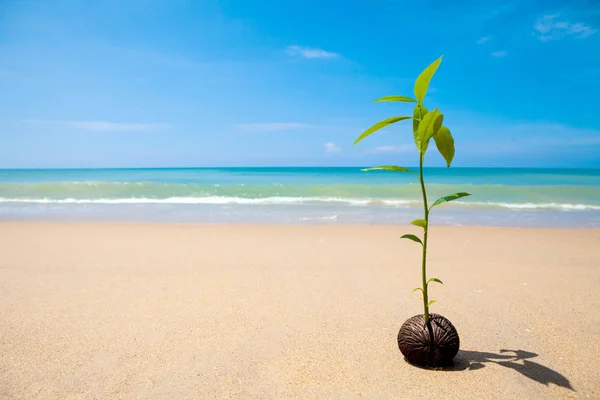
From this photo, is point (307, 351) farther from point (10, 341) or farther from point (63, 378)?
point (10, 341)

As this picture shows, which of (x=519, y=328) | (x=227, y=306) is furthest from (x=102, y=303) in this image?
Answer: (x=519, y=328)

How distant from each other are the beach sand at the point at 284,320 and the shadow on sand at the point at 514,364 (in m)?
0.01

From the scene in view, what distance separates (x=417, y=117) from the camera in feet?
6.85

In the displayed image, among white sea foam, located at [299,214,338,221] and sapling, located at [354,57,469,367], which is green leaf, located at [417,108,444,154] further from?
white sea foam, located at [299,214,338,221]

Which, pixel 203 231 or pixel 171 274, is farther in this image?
pixel 203 231

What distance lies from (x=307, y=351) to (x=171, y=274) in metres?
2.36

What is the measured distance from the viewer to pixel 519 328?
2.94m

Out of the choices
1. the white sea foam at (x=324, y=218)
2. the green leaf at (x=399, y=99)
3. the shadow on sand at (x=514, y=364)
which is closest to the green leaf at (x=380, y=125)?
the green leaf at (x=399, y=99)

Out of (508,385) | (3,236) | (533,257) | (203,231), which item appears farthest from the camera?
(203,231)

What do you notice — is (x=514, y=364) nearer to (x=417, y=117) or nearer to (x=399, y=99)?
(x=417, y=117)

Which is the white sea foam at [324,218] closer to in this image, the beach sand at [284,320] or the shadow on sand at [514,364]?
the beach sand at [284,320]

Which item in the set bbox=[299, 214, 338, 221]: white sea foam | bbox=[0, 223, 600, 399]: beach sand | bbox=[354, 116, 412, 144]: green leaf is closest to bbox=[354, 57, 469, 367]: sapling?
bbox=[354, 116, 412, 144]: green leaf

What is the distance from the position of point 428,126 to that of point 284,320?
6.23ft

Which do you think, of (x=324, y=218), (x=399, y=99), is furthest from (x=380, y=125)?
(x=324, y=218)
